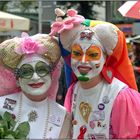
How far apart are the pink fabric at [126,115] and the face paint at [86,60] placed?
8.7 inches

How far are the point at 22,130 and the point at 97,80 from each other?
1.92ft

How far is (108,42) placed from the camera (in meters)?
2.88

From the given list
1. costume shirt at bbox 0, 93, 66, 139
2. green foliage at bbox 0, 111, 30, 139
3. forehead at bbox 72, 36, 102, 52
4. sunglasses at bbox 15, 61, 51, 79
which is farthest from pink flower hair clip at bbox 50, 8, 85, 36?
green foliage at bbox 0, 111, 30, 139

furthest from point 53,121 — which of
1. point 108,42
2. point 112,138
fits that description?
point 108,42

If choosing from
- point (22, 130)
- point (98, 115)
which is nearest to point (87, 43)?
point (98, 115)

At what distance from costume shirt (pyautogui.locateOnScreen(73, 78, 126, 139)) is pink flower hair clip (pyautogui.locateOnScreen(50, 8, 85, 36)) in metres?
0.41

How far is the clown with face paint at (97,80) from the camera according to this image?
9.30 ft

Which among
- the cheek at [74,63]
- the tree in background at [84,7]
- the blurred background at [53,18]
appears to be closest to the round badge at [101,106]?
the cheek at [74,63]

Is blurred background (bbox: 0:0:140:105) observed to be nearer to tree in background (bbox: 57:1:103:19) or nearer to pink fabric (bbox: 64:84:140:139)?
tree in background (bbox: 57:1:103:19)

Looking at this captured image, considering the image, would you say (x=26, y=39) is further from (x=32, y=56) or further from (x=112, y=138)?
(x=112, y=138)

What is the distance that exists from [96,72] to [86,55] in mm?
123

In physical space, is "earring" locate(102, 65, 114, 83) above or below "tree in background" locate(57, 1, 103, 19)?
above

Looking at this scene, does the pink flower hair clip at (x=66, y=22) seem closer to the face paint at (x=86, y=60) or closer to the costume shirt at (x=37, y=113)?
the face paint at (x=86, y=60)

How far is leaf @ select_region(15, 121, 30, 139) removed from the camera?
8.63 feet
